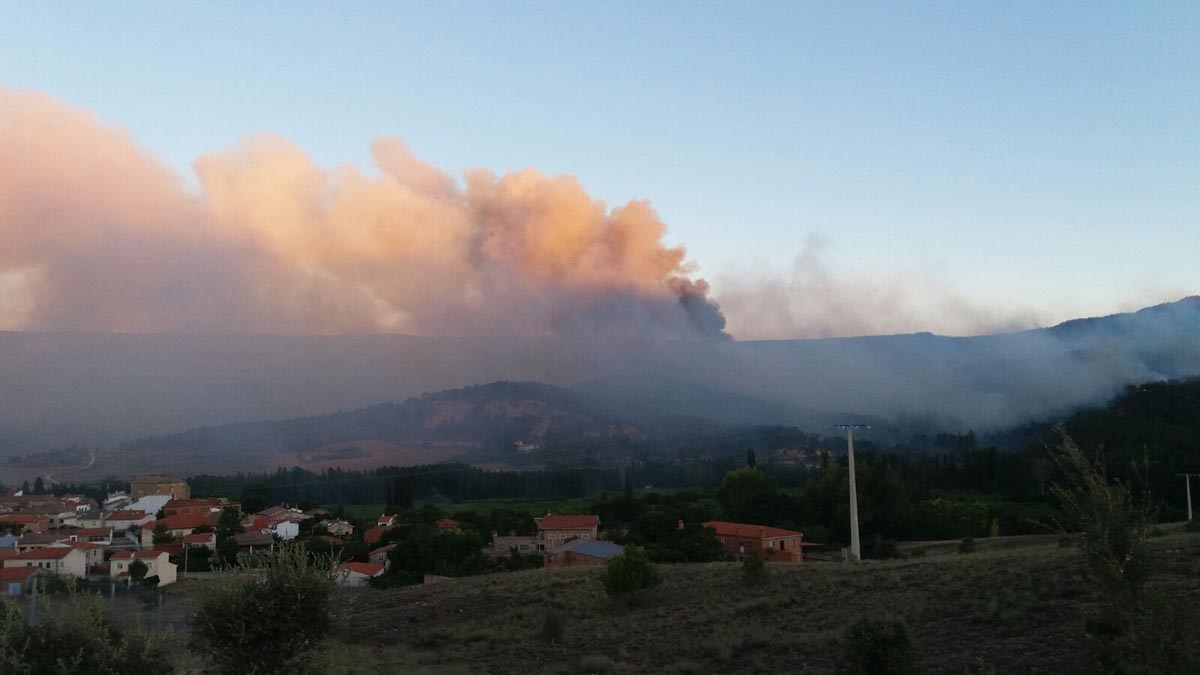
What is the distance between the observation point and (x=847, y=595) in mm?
25656

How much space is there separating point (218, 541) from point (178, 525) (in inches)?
693

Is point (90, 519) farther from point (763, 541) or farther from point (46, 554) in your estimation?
point (763, 541)

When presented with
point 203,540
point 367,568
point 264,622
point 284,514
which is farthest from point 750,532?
point 284,514

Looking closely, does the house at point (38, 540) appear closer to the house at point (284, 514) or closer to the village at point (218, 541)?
the village at point (218, 541)

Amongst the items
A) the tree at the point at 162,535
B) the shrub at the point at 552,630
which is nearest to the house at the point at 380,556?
the tree at the point at 162,535

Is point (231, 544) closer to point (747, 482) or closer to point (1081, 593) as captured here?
point (747, 482)

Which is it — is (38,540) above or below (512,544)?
above

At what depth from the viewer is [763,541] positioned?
57719 mm

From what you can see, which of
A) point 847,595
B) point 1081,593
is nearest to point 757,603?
point 847,595

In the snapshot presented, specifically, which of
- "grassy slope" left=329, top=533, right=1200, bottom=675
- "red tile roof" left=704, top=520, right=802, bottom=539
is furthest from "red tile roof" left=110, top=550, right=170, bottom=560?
"red tile roof" left=704, top=520, right=802, bottom=539

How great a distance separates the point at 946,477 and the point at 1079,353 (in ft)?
328

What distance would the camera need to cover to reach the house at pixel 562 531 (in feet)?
218

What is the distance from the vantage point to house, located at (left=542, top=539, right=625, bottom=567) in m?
52.8

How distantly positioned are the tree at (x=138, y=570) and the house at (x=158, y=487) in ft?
276
